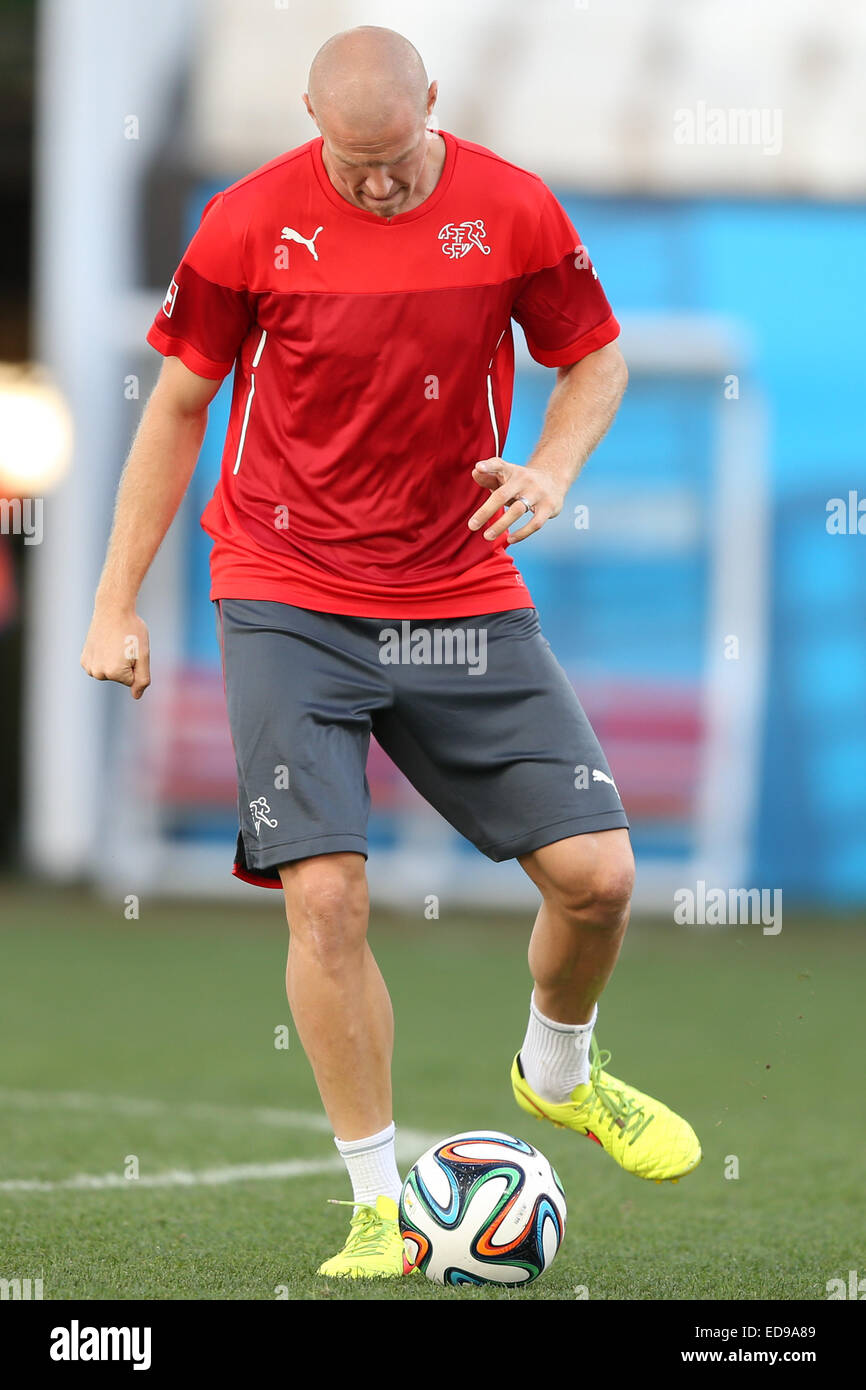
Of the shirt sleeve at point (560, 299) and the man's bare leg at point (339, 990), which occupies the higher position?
the shirt sleeve at point (560, 299)

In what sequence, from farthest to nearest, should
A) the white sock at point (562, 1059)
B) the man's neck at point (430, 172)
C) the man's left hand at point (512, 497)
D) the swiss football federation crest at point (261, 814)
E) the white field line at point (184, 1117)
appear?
the white field line at point (184, 1117) → the white sock at point (562, 1059) → the man's neck at point (430, 172) → the swiss football federation crest at point (261, 814) → the man's left hand at point (512, 497)

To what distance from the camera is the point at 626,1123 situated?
4031 millimetres

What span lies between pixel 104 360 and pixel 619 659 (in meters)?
4.21

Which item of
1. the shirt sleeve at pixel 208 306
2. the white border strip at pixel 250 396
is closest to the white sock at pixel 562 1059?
the white border strip at pixel 250 396

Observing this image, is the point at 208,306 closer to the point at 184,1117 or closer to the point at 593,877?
the point at 593,877

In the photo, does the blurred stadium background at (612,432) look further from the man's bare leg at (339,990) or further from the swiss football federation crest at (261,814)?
the swiss football federation crest at (261,814)

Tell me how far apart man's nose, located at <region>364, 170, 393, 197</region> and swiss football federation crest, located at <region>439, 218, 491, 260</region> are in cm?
19

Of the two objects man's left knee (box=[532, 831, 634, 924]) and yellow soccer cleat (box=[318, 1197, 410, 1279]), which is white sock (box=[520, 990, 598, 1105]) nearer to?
man's left knee (box=[532, 831, 634, 924])

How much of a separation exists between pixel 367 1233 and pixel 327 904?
25.9 inches

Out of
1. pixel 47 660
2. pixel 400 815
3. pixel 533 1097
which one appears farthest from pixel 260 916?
pixel 533 1097

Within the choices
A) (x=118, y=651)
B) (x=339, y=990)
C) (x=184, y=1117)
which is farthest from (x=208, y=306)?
(x=184, y=1117)

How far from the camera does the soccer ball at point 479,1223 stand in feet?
12.0

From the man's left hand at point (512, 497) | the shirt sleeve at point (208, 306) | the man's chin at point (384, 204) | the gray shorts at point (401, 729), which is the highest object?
the man's chin at point (384, 204)

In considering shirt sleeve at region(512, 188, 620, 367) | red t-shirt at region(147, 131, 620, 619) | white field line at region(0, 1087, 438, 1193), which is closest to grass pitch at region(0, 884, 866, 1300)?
white field line at region(0, 1087, 438, 1193)
